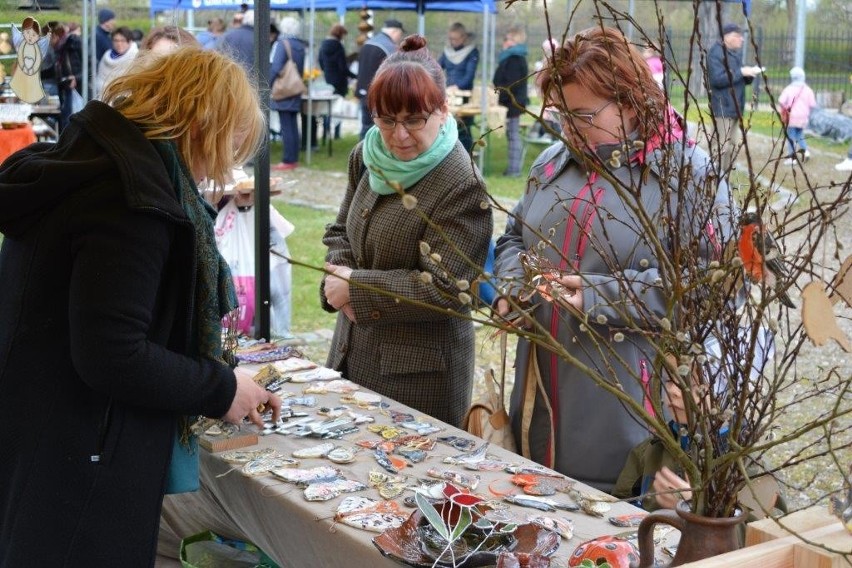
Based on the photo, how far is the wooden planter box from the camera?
1250mm

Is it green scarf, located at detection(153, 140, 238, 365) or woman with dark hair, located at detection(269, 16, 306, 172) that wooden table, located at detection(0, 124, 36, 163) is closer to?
green scarf, located at detection(153, 140, 238, 365)

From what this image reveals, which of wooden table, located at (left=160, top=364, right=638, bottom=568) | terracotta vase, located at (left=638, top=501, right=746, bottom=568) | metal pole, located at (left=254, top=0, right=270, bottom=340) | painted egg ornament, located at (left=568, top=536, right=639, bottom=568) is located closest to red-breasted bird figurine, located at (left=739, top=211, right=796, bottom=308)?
terracotta vase, located at (left=638, top=501, right=746, bottom=568)

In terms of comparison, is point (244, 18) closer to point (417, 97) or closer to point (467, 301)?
point (417, 97)

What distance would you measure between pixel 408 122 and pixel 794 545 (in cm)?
165

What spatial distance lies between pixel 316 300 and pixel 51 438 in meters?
5.00

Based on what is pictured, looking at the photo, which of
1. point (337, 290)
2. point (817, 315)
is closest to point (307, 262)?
point (337, 290)

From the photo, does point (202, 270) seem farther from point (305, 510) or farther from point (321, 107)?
point (321, 107)

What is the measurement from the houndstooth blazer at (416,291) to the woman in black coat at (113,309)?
85 centimetres

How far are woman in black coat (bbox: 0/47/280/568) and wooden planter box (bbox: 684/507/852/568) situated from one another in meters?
0.97

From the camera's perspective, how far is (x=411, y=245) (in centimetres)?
272

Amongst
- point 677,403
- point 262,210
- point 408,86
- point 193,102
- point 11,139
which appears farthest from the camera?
point 11,139

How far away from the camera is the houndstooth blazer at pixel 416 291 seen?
8.71 ft

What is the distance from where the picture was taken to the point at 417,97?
2611 mm

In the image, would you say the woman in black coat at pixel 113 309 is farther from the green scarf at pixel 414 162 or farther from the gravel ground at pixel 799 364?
the green scarf at pixel 414 162
